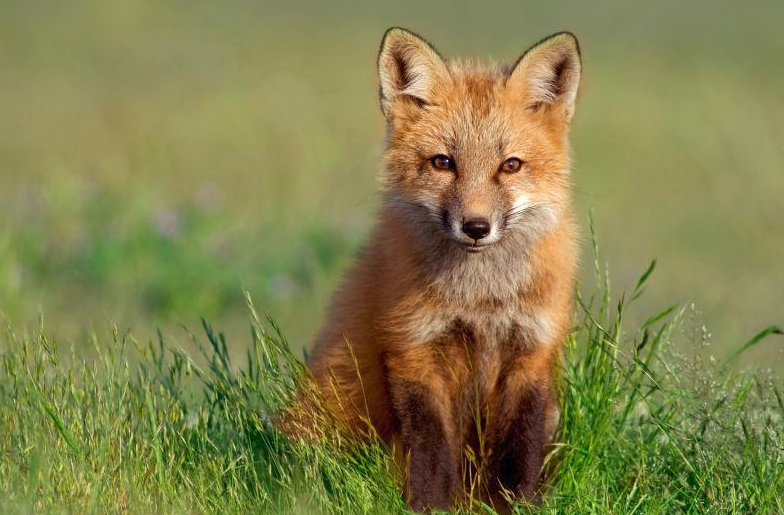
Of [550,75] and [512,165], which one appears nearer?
[512,165]

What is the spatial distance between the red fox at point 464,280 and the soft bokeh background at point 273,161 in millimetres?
568

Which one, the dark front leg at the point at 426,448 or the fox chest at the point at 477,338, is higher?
the fox chest at the point at 477,338

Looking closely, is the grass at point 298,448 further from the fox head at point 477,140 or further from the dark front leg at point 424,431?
the fox head at point 477,140

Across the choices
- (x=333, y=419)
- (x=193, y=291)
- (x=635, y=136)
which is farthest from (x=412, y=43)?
(x=635, y=136)

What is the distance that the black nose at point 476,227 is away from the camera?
4293 mm

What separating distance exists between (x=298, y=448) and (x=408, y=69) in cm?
161

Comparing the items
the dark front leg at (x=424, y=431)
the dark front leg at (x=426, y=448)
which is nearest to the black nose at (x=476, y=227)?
the dark front leg at (x=424, y=431)

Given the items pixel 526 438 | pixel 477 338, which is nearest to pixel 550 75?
pixel 477 338

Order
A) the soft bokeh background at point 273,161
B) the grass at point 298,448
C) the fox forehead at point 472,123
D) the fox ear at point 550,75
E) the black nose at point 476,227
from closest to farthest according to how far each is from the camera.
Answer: the grass at point 298,448 → the black nose at point 476,227 → the fox forehead at point 472,123 → the fox ear at point 550,75 → the soft bokeh background at point 273,161

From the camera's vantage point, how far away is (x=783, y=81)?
1834 centimetres

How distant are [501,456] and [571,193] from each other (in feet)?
3.62

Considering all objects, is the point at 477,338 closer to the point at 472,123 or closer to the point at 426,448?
the point at 426,448

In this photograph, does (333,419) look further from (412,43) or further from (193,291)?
(193,291)

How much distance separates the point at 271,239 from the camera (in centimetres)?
942
